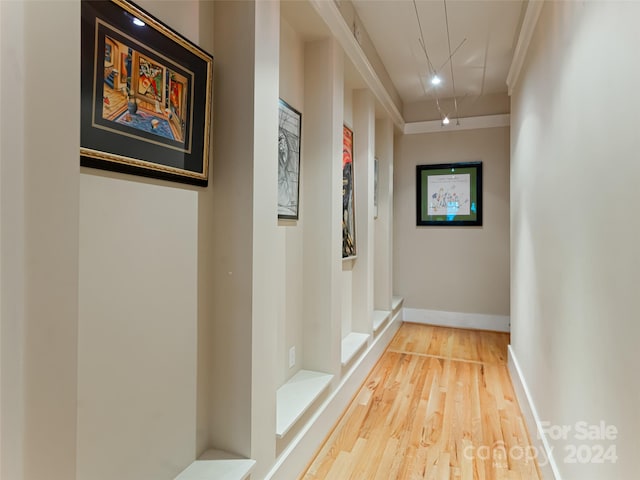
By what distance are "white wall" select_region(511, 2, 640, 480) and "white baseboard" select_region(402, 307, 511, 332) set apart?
7.69ft

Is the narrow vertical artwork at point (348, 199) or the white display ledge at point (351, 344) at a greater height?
the narrow vertical artwork at point (348, 199)

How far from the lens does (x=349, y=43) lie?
2453 mm

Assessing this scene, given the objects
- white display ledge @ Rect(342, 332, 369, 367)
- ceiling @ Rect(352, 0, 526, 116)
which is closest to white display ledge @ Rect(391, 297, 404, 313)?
white display ledge @ Rect(342, 332, 369, 367)

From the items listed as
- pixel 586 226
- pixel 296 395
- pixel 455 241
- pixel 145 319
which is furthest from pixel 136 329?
pixel 455 241

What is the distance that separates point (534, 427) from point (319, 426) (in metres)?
1.23

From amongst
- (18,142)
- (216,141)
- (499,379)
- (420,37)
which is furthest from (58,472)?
(420,37)

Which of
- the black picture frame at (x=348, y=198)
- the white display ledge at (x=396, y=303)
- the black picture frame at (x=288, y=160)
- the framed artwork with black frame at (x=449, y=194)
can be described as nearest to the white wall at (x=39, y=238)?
the black picture frame at (x=288, y=160)

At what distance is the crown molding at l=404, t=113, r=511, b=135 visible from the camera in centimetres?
430

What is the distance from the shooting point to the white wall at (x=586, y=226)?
3.12 ft

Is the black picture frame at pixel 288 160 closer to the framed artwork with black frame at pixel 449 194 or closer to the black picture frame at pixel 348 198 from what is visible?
the black picture frame at pixel 348 198

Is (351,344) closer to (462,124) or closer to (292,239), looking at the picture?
(292,239)

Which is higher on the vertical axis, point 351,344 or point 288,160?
point 288,160

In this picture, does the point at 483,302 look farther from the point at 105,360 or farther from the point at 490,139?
the point at 105,360

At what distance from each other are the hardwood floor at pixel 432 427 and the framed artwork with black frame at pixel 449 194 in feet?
5.81
